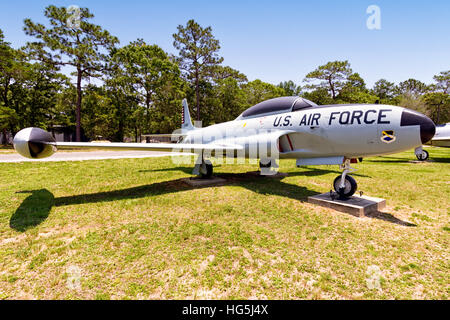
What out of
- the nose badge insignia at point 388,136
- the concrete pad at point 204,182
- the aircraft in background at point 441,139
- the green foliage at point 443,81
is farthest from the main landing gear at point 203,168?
the green foliage at point 443,81

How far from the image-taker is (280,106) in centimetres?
745

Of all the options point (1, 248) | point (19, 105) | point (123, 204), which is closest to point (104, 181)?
point (123, 204)

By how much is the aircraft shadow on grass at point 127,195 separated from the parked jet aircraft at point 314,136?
1.26 metres

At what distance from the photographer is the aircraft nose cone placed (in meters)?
4.71

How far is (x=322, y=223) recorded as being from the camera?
15.7 feet

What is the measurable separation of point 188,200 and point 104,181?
15.9 ft

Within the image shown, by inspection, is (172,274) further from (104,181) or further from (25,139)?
(104,181)

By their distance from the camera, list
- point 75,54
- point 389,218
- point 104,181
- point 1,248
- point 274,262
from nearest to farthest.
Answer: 1. point 274,262
2. point 1,248
3. point 389,218
4. point 104,181
5. point 75,54

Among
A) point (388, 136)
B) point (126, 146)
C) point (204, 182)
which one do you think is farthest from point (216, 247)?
point (204, 182)

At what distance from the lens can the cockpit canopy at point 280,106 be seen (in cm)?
704

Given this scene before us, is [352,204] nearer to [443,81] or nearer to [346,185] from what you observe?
[346,185]

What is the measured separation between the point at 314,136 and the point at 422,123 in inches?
93.9

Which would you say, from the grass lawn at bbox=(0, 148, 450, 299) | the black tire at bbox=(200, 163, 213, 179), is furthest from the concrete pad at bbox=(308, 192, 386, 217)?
the black tire at bbox=(200, 163, 213, 179)

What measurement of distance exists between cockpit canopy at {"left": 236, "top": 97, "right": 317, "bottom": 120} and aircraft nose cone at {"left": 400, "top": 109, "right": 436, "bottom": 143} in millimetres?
2531
